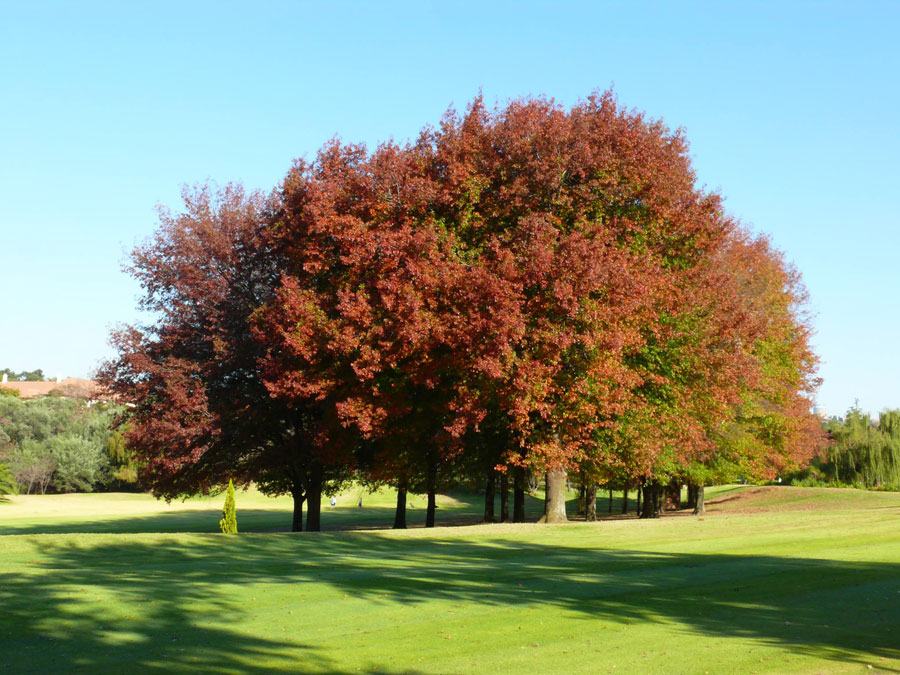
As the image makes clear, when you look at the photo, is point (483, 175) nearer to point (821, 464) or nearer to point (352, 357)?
point (352, 357)

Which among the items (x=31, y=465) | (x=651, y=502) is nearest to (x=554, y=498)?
(x=651, y=502)

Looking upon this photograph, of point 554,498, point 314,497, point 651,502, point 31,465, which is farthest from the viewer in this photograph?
point 31,465

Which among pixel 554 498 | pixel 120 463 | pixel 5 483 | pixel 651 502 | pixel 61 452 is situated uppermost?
pixel 554 498

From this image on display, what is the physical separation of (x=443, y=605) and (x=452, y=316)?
1323 centimetres

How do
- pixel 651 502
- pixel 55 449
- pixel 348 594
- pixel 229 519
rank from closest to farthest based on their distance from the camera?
pixel 348 594, pixel 229 519, pixel 651 502, pixel 55 449

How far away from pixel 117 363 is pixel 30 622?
2199cm

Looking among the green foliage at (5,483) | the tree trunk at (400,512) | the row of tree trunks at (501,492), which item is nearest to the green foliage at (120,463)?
the green foliage at (5,483)

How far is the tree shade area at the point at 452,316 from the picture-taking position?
2486 cm

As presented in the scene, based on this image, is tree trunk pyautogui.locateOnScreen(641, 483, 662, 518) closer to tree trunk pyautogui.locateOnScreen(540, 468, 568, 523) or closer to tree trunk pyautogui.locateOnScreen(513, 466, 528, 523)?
tree trunk pyautogui.locateOnScreen(513, 466, 528, 523)

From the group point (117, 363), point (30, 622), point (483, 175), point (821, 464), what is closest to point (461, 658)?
point (30, 622)

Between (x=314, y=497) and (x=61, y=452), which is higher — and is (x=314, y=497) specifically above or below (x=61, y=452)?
below

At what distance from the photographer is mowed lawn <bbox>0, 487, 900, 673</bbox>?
9.33 meters

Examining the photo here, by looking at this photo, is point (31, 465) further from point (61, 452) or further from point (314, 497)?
point (314, 497)

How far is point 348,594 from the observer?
44.3ft
